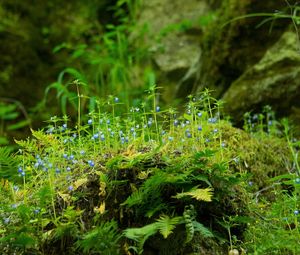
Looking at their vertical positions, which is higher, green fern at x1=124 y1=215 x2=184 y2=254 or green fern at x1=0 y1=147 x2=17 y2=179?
green fern at x1=0 y1=147 x2=17 y2=179

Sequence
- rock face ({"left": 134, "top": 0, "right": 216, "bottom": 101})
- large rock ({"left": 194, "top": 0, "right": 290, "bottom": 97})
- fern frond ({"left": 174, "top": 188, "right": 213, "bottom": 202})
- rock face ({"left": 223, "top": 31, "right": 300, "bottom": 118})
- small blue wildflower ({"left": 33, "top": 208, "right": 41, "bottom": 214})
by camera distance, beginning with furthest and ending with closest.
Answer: rock face ({"left": 134, "top": 0, "right": 216, "bottom": 101}), large rock ({"left": 194, "top": 0, "right": 290, "bottom": 97}), rock face ({"left": 223, "top": 31, "right": 300, "bottom": 118}), small blue wildflower ({"left": 33, "top": 208, "right": 41, "bottom": 214}), fern frond ({"left": 174, "top": 188, "right": 213, "bottom": 202})

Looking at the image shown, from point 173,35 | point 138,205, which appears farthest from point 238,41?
point 138,205

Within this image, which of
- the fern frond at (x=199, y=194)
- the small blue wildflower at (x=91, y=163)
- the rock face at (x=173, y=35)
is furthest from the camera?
the rock face at (x=173, y=35)

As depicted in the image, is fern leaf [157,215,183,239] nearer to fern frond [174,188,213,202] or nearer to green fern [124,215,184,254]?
green fern [124,215,184,254]

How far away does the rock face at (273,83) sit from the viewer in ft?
17.4

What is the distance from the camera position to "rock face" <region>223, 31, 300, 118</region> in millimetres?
5293

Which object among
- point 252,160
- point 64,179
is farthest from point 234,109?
Result: point 64,179

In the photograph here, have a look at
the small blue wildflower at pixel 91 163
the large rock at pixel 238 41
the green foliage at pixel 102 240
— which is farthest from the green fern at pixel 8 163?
the large rock at pixel 238 41

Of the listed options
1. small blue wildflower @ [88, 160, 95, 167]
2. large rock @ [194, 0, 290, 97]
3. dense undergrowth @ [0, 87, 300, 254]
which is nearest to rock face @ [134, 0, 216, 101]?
large rock @ [194, 0, 290, 97]

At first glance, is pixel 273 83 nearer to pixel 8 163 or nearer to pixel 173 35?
pixel 8 163

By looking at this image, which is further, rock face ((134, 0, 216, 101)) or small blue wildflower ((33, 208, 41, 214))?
rock face ((134, 0, 216, 101))

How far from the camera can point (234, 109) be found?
18.1 ft

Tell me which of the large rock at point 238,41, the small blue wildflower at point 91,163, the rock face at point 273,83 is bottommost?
the small blue wildflower at point 91,163

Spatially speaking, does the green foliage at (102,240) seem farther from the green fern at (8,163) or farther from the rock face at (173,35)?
the rock face at (173,35)
